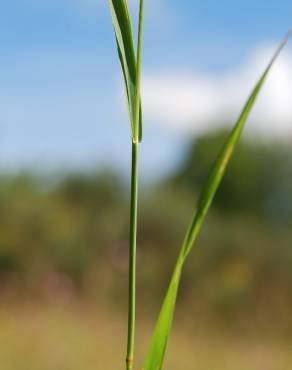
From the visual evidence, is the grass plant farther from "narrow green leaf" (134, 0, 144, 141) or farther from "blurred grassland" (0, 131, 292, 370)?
"blurred grassland" (0, 131, 292, 370)

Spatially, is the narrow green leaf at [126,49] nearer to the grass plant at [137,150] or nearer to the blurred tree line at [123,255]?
the grass plant at [137,150]

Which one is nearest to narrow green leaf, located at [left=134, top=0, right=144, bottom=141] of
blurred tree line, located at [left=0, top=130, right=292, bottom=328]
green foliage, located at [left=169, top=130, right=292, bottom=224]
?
blurred tree line, located at [left=0, top=130, right=292, bottom=328]

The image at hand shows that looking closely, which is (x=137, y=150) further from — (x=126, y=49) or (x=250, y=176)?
(x=250, y=176)

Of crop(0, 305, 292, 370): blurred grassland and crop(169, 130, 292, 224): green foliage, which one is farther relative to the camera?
crop(169, 130, 292, 224): green foliage

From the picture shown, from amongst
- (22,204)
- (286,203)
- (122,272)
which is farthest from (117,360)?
(286,203)

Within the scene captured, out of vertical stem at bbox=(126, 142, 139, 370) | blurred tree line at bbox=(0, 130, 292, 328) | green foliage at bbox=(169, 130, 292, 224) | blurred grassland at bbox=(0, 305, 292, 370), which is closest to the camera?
vertical stem at bbox=(126, 142, 139, 370)

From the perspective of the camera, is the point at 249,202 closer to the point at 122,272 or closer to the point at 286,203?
the point at 286,203

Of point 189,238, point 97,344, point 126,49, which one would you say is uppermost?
point 126,49

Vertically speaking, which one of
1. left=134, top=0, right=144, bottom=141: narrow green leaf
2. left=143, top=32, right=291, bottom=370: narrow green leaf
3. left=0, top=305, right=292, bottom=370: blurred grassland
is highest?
left=134, top=0, right=144, bottom=141: narrow green leaf

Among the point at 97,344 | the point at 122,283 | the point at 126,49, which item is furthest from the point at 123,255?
the point at 126,49

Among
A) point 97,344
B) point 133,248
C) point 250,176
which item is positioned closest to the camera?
point 133,248
